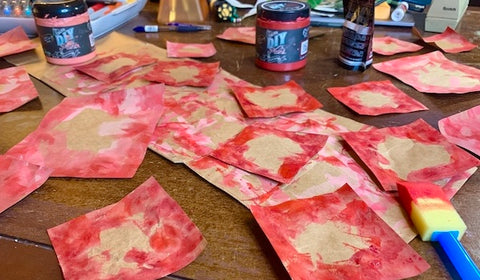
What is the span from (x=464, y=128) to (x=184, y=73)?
1.50ft

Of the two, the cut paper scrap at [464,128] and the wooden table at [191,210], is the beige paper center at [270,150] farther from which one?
the cut paper scrap at [464,128]

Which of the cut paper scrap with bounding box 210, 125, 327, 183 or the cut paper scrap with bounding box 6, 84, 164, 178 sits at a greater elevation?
the cut paper scrap with bounding box 210, 125, 327, 183

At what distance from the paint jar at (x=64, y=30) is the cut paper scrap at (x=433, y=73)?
0.54 m

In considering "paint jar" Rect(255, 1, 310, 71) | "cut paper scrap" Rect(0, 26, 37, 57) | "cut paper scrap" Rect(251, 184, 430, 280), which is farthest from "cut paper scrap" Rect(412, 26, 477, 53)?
"cut paper scrap" Rect(0, 26, 37, 57)

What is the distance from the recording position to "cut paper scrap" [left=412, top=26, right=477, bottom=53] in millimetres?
863

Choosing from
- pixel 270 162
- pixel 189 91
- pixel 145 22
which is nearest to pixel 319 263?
pixel 270 162

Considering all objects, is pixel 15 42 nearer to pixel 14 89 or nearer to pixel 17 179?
pixel 14 89

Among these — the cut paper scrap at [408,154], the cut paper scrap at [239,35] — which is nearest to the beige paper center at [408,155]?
the cut paper scrap at [408,154]

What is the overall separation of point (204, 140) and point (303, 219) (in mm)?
197

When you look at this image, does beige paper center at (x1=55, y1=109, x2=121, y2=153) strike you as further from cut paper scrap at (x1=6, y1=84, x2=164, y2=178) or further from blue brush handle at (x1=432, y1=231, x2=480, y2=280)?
blue brush handle at (x1=432, y1=231, x2=480, y2=280)

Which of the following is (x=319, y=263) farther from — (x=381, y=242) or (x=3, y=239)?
(x=3, y=239)

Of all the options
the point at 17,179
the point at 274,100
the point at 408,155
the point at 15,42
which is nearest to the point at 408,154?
the point at 408,155

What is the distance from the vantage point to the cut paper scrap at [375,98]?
65 centimetres

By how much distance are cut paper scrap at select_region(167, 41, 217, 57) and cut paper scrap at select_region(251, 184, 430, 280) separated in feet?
1.61
